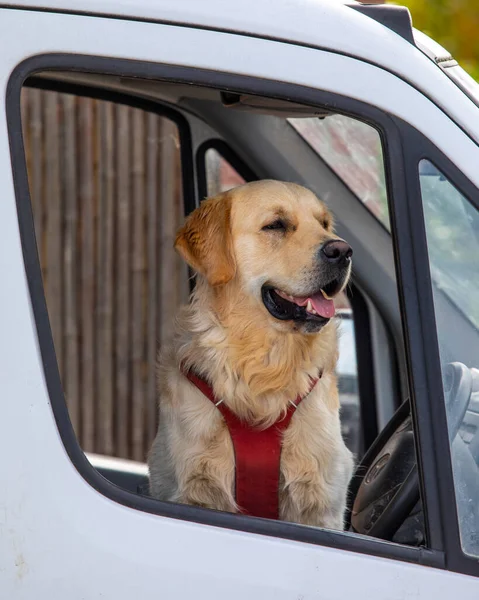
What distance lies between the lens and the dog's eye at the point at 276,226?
8.75 feet

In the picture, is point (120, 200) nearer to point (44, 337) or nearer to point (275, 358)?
point (275, 358)

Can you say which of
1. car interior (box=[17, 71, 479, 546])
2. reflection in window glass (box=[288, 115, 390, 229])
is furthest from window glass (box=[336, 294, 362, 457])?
reflection in window glass (box=[288, 115, 390, 229])

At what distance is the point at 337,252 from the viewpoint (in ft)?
8.10

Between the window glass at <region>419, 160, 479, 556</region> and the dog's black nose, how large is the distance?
76cm

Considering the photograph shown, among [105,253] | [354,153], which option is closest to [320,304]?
[354,153]

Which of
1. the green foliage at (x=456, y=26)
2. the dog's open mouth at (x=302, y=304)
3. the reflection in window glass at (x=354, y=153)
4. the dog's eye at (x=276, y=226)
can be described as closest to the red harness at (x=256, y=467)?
the dog's open mouth at (x=302, y=304)

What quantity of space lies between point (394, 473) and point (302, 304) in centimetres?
53

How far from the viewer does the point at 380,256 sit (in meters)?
2.96

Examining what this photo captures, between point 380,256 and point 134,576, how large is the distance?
5.64 feet

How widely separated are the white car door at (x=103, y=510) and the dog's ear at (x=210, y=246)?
1068mm

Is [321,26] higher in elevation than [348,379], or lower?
higher

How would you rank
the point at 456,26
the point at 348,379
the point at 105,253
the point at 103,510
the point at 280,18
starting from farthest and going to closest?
the point at 456,26
the point at 105,253
the point at 348,379
the point at 280,18
the point at 103,510

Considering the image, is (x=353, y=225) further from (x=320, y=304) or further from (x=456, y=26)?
(x=456, y=26)

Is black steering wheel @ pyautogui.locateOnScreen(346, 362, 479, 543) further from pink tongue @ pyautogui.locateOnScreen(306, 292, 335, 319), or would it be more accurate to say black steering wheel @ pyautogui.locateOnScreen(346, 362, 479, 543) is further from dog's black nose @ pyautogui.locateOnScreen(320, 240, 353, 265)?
dog's black nose @ pyautogui.locateOnScreen(320, 240, 353, 265)
